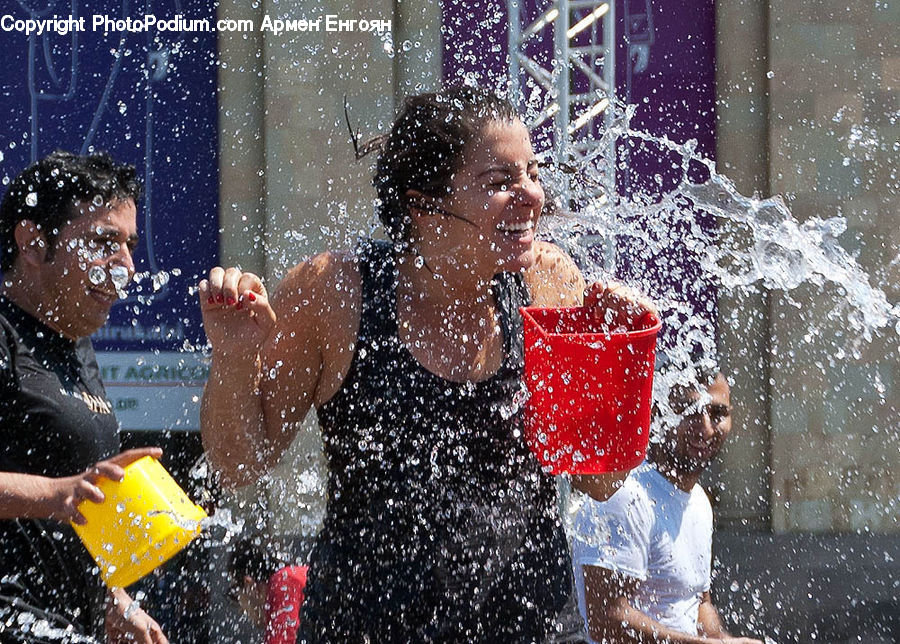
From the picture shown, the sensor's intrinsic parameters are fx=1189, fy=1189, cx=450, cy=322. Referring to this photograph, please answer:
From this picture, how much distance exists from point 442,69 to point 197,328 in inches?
84.8

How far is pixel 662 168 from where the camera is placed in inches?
283

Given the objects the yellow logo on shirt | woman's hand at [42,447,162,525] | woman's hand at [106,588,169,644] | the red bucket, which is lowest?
woman's hand at [106,588,169,644]

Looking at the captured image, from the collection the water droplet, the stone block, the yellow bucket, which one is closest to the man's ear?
the water droplet

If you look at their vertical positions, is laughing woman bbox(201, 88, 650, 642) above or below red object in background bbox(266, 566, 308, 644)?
above

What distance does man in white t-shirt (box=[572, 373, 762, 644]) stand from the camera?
115 inches

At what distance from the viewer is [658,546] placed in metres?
3.04

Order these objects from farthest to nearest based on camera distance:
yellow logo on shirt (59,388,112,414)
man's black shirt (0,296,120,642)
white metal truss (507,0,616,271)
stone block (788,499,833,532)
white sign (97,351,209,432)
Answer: stone block (788,499,833,532) < white sign (97,351,209,432) < white metal truss (507,0,616,271) < yellow logo on shirt (59,388,112,414) < man's black shirt (0,296,120,642)

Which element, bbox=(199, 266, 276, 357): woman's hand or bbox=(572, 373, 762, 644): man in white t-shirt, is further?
bbox=(572, 373, 762, 644): man in white t-shirt

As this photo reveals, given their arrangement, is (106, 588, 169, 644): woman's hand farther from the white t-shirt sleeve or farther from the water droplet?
the white t-shirt sleeve

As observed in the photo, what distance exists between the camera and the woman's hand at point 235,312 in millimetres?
2064

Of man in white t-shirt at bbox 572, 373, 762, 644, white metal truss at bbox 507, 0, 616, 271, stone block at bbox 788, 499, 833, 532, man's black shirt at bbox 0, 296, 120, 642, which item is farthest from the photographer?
stone block at bbox 788, 499, 833, 532

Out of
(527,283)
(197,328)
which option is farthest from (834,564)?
(527,283)

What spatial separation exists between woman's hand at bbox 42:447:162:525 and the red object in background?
3.04 ft

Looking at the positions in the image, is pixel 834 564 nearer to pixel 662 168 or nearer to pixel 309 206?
pixel 662 168
